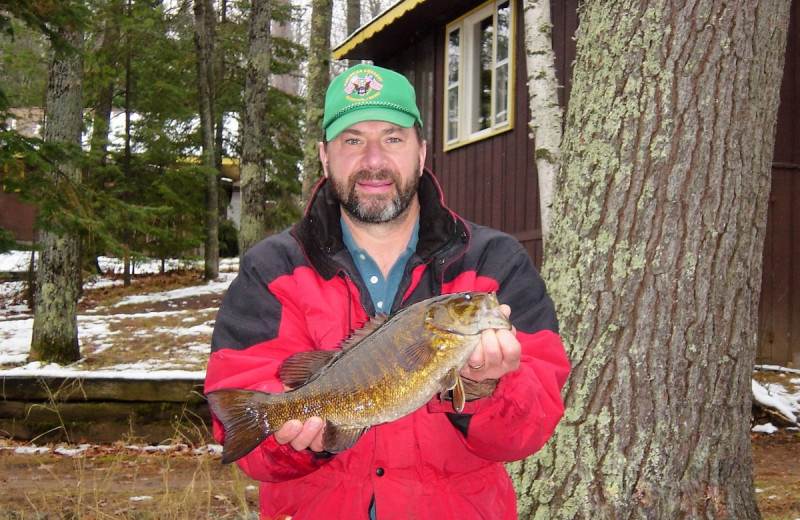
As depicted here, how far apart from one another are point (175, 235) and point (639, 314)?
1765cm

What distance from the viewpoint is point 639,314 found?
12.8ft

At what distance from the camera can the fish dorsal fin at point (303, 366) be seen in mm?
2631

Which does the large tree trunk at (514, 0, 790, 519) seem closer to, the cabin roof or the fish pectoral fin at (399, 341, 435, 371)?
the fish pectoral fin at (399, 341, 435, 371)

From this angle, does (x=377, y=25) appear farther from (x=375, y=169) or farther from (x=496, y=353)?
(x=496, y=353)

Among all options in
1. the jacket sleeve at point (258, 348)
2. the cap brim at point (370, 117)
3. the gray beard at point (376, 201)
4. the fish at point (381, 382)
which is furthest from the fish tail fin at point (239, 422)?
the cap brim at point (370, 117)

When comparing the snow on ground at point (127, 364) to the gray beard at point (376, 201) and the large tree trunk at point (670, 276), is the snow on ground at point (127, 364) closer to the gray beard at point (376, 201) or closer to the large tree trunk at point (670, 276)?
the large tree trunk at point (670, 276)

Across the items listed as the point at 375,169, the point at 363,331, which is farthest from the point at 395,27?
the point at 363,331

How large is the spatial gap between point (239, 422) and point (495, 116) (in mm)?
10303

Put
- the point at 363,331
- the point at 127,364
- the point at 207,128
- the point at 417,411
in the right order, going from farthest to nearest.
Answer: the point at 207,128 < the point at 127,364 < the point at 417,411 < the point at 363,331

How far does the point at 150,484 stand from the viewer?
686cm

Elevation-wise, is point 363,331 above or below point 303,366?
above

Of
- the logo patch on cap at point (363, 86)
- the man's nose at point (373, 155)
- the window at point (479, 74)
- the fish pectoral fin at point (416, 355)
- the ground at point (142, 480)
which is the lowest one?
the ground at point (142, 480)

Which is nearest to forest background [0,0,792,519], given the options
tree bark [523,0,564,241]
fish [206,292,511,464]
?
fish [206,292,511,464]

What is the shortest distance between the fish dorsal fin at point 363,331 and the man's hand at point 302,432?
274mm
